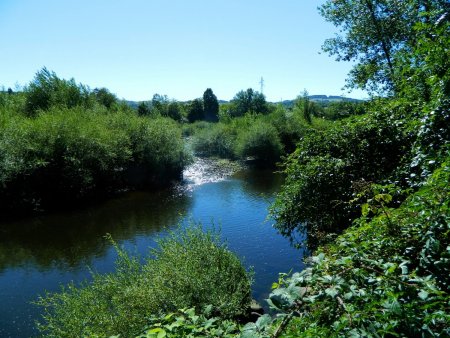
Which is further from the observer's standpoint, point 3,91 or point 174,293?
point 3,91

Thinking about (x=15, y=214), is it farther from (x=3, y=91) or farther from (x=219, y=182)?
(x=3, y=91)

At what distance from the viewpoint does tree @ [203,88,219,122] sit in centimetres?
9675

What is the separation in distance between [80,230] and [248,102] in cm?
8712

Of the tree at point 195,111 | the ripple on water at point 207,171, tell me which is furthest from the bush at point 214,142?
the tree at point 195,111

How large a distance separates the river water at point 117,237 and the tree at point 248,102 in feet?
237

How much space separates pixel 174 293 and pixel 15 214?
69.5 ft

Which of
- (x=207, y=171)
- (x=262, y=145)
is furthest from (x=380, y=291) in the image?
(x=262, y=145)


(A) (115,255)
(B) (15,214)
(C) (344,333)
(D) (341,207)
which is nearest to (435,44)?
(D) (341,207)

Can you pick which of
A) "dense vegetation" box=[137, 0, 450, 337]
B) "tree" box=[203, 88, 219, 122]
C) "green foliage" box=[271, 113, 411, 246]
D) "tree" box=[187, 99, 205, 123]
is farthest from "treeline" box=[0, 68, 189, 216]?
"tree" box=[203, 88, 219, 122]

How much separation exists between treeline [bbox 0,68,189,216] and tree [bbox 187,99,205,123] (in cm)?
5390

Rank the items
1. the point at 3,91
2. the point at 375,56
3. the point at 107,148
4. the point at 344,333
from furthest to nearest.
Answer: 1. the point at 3,91
2. the point at 107,148
3. the point at 375,56
4. the point at 344,333

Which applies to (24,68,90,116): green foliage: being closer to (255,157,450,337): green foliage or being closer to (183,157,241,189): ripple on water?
(183,157,241,189): ripple on water

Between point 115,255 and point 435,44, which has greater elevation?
point 435,44

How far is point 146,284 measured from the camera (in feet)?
→ 28.8
